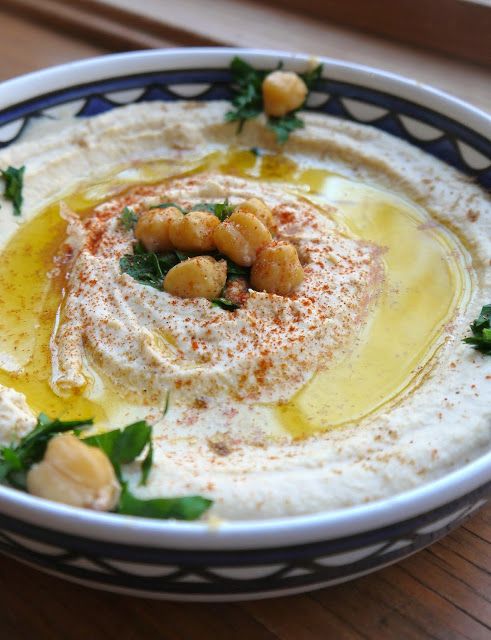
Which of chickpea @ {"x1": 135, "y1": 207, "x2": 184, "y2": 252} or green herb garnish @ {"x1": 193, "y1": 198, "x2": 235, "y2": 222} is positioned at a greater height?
green herb garnish @ {"x1": 193, "y1": 198, "x2": 235, "y2": 222}

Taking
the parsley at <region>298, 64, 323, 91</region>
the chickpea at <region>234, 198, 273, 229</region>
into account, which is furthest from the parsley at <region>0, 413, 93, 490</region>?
the parsley at <region>298, 64, 323, 91</region>

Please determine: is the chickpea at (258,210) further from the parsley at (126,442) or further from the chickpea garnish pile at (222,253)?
the parsley at (126,442)

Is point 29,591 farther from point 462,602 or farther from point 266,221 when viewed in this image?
point 266,221

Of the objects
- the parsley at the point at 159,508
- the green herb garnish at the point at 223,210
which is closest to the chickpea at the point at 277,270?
the green herb garnish at the point at 223,210

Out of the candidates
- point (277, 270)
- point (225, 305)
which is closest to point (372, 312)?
point (277, 270)

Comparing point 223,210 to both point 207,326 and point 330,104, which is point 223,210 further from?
point 330,104

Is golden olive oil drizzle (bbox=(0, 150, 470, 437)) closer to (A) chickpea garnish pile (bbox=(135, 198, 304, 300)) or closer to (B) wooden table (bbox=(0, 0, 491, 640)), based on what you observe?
(A) chickpea garnish pile (bbox=(135, 198, 304, 300))

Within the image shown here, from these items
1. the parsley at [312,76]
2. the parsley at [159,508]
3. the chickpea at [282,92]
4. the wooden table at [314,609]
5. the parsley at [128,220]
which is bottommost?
the wooden table at [314,609]
